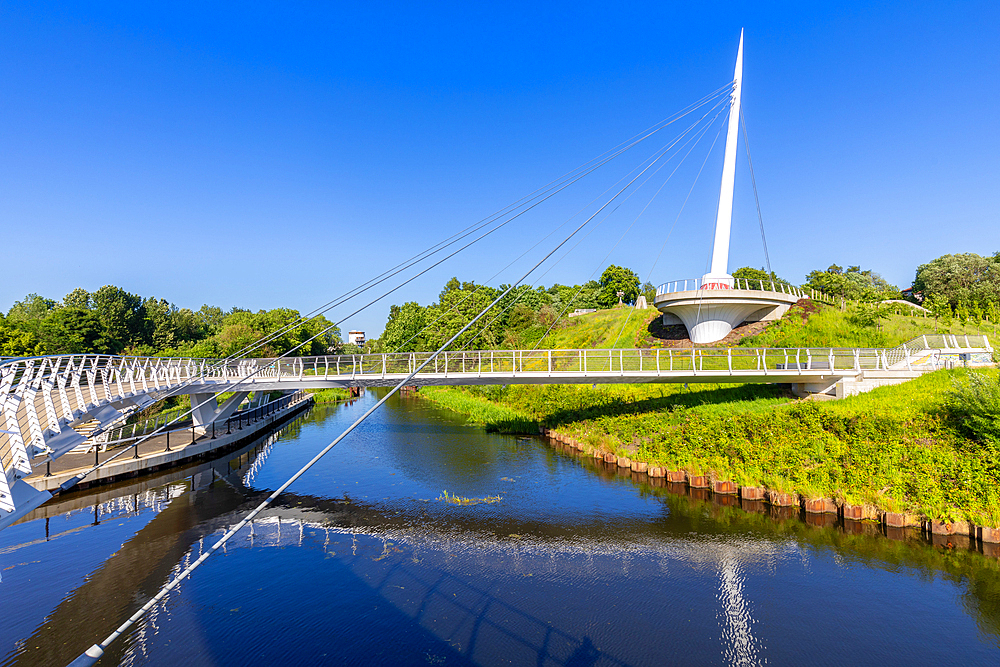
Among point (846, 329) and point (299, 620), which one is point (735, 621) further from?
point (846, 329)

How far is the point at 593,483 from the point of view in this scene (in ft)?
76.7

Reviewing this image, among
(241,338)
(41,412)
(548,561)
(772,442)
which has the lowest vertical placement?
(548,561)

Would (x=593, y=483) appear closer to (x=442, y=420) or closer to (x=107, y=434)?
(x=442, y=420)

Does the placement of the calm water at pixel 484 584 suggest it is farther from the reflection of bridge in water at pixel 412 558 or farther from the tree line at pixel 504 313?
the tree line at pixel 504 313

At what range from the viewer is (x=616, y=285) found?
83.1 metres

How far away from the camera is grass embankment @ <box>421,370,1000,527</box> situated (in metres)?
16.7

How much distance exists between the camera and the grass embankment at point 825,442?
16656mm

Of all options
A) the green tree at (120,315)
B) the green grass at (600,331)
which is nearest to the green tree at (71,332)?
the green tree at (120,315)

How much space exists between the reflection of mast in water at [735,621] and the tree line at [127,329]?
3671 centimetres

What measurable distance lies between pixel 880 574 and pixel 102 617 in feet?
66.4

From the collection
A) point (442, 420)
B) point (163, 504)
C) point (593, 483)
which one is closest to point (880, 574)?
point (593, 483)

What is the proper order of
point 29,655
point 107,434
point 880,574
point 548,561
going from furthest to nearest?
point 107,434 < point 548,561 < point 880,574 < point 29,655

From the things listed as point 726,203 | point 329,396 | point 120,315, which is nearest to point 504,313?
point 329,396

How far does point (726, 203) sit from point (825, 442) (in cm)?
2304
